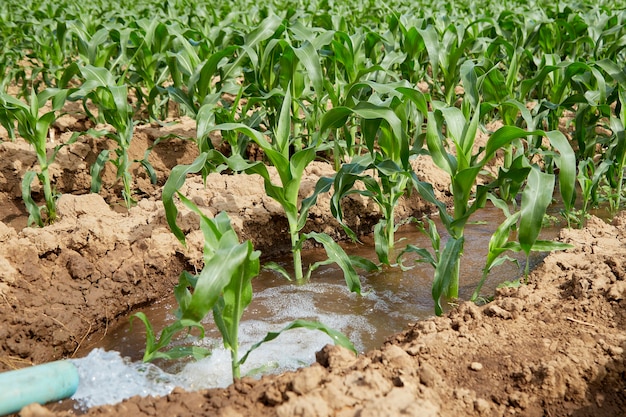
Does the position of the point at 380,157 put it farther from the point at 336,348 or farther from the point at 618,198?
the point at 618,198

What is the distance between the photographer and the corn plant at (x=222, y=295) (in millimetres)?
2092

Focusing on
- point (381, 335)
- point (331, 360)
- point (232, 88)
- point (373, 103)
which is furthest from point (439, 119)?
point (232, 88)

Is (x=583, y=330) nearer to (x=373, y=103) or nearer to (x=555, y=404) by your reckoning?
(x=555, y=404)

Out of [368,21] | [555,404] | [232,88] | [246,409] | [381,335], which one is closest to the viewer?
[246,409]

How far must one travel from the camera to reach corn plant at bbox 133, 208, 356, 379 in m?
2.09

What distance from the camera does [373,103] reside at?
3.29 metres

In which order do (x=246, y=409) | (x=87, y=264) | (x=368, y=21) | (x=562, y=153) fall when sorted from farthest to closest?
1. (x=368, y=21)
2. (x=87, y=264)
3. (x=562, y=153)
4. (x=246, y=409)

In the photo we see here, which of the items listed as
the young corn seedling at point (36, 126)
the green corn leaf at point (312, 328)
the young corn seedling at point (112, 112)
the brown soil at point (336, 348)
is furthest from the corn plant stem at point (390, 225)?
the young corn seedling at point (36, 126)

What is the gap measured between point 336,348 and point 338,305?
3.84 ft

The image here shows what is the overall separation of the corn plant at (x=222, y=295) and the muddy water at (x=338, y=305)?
491 mm

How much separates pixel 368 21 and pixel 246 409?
803 centimetres

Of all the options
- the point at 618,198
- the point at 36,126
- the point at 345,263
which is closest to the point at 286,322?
the point at 345,263

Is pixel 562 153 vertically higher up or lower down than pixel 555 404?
higher up

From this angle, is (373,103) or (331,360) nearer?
(331,360)
